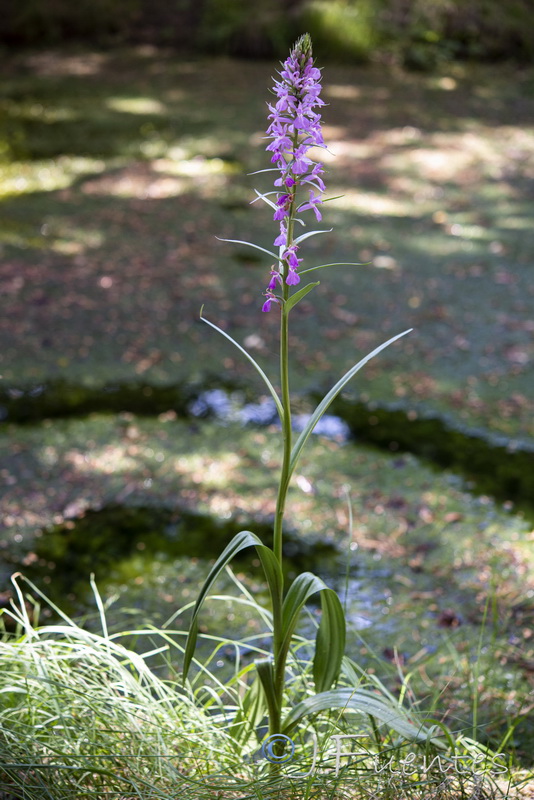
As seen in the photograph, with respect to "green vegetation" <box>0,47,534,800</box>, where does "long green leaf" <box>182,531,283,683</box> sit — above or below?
above

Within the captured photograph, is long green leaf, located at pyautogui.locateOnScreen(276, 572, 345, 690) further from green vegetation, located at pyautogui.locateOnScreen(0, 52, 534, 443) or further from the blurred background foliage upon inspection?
the blurred background foliage

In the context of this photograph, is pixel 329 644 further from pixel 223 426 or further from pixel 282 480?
pixel 223 426

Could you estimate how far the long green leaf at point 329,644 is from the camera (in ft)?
4.11

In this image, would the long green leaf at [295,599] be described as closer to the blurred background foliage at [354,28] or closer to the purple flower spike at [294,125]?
the purple flower spike at [294,125]

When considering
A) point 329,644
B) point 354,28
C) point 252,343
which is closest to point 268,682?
point 329,644

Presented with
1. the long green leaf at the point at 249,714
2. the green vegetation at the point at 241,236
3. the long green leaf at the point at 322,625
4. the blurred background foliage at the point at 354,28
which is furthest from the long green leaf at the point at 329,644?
the blurred background foliage at the point at 354,28

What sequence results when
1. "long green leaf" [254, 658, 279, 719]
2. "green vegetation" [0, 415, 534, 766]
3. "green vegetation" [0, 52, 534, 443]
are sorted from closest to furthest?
"long green leaf" [254, 658, 279, 719] < "green vegetation" [0, 415, 534, 766] < "green vegetation" [0, 52, 534, 443]

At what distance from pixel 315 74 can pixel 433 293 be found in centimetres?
292

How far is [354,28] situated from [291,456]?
800 centimetres

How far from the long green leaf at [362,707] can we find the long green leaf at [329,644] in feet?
0.23

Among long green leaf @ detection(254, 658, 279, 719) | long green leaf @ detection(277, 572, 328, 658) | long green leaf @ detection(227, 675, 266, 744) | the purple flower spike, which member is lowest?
long green leaf @ detection(227, 675, 266, 744)

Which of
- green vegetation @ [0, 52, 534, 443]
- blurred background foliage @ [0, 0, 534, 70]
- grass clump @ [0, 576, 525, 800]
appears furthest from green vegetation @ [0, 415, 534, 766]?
blurred background foliage @ [0, 0, 534, 70]

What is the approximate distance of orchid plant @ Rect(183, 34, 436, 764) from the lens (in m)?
1.02

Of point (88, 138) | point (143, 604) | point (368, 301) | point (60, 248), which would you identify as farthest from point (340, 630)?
point (88, 138)
